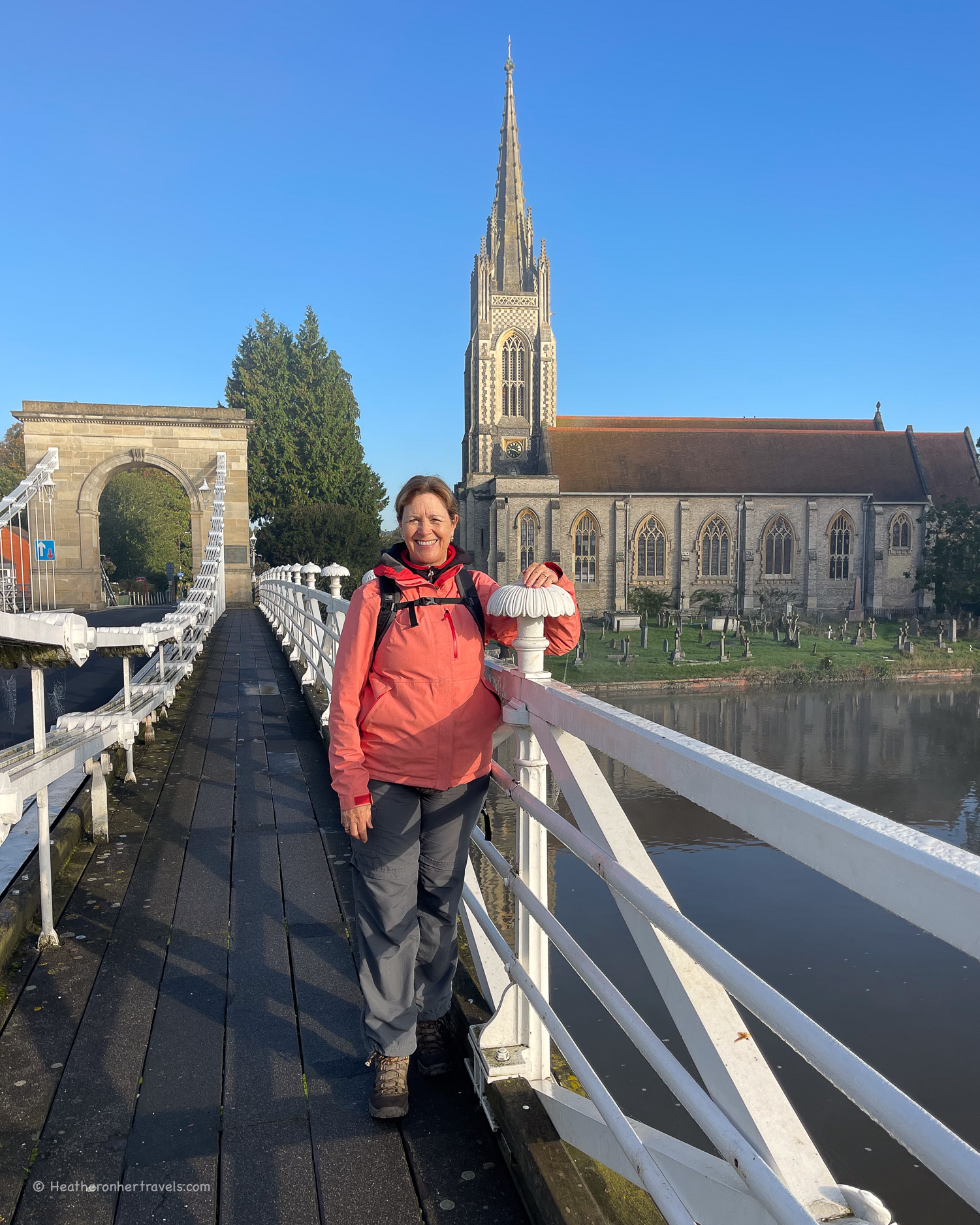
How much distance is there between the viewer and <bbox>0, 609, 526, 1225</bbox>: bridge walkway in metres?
1.94

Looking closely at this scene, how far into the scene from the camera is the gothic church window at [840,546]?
49688mm

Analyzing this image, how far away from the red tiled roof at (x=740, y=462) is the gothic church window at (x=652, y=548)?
2.16 m

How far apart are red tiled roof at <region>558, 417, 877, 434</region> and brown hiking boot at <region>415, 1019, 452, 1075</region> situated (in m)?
55.9

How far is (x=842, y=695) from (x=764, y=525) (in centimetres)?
1819

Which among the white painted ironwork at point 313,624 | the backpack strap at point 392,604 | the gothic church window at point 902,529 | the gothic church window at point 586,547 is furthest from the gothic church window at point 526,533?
the backpack strap at point 392,604

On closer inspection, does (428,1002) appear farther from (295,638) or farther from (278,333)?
(278,333)

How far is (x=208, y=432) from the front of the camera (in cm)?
3144

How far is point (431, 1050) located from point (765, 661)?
36136mm

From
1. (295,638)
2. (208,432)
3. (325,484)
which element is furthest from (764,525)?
(295,638)

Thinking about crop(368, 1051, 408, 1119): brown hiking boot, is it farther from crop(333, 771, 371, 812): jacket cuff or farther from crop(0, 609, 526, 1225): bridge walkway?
crop(333, 771, 371, 812): jacket cuff

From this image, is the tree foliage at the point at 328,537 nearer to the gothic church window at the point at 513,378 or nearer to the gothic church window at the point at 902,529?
the gothic church window at the point at 513,378

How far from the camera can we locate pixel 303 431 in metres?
49.7

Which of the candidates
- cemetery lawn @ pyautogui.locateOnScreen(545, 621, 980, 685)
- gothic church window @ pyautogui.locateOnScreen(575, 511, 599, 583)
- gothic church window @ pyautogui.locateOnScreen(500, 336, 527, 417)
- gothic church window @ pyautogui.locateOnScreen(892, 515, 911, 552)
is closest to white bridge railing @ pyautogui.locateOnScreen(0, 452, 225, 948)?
cemetery lawn @ pyautogui.locateOnScreen(545, 621, 980, 685)

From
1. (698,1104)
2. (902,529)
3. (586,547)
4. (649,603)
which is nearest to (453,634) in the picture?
(698,1104)
